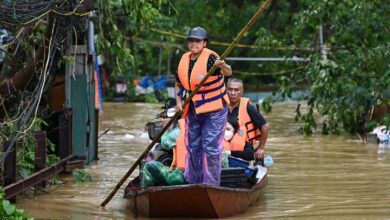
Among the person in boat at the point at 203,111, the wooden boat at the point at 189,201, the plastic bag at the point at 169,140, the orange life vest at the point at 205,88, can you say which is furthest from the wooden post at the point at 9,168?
the orange life vest at the point at 205,88

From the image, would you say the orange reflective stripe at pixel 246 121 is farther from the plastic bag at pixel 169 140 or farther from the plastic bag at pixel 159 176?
the plastic bag at pixel 159 176

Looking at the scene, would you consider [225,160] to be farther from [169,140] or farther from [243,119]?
[243,119]

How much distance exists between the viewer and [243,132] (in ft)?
34.1

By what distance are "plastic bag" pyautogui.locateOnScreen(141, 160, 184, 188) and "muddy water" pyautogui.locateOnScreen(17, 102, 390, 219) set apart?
709mm

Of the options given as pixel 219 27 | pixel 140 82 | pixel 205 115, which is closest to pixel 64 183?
pixel 205 115

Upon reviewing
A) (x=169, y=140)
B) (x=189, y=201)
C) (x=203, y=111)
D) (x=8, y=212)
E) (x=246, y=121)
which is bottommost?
(x=189, y=201)

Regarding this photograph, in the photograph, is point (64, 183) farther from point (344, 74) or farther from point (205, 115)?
point (344, 74)

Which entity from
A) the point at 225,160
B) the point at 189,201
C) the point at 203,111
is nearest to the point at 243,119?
the point at 225,160

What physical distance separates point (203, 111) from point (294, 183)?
3322 millimetres

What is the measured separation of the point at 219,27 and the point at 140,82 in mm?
3737

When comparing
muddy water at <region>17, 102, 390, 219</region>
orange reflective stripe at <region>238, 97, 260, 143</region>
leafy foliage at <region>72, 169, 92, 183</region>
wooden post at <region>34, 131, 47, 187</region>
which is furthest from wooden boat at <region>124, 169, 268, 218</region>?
leafy foliage at <region>72, 169, 92, 183</region>

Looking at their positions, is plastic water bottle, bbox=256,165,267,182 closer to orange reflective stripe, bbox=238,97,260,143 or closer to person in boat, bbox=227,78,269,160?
person in boat, bbox=227,78,269,160

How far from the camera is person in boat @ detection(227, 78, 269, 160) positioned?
10.4 meters

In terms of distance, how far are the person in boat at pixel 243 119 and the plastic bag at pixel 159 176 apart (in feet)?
4.80
